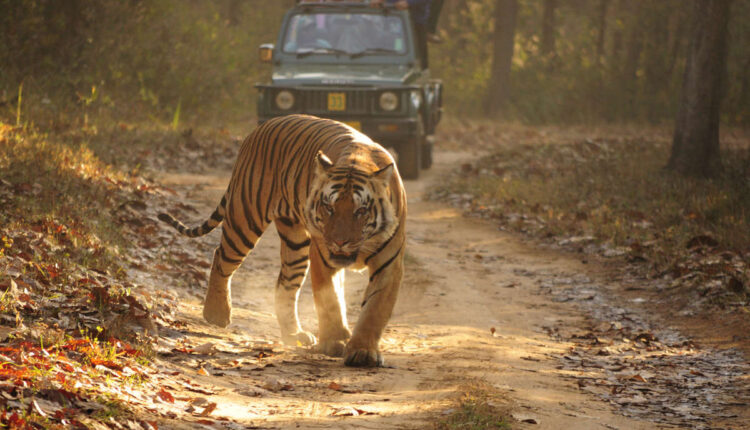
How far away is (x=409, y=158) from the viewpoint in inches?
527

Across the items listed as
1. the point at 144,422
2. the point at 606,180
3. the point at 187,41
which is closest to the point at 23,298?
the point at 144,422

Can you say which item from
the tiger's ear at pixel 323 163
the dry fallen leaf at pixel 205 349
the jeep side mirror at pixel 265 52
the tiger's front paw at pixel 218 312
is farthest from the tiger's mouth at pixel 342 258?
the jeep side mirror at pixel 265 52

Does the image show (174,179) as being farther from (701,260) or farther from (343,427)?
(343,427)

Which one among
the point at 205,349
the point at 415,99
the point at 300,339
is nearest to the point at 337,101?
the point at 415,99

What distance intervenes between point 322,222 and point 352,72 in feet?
26.0

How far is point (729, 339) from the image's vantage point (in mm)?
6203

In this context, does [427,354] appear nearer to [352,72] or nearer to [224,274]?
[224,274]

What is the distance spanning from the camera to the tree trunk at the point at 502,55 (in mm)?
23859

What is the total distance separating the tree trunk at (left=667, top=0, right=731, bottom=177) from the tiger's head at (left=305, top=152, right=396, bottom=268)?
857cm

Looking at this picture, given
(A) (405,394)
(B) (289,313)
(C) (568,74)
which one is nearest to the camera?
(A) (405,394)

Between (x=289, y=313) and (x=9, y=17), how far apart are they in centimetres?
951

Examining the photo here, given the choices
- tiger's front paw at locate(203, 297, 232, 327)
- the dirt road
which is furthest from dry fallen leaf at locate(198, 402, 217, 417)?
tiger's front paw at locate(203, 297, 232, 327)

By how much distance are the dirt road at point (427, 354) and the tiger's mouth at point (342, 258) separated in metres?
0.61

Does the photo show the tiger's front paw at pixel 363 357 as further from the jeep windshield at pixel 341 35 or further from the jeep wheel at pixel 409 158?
the jeep windshield at pixel 341 35
